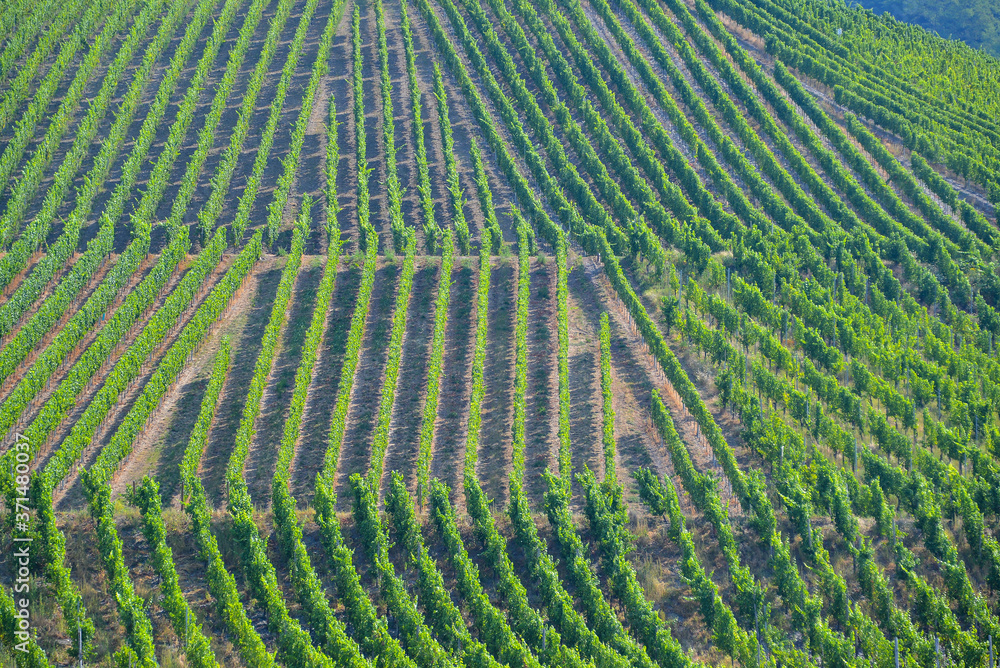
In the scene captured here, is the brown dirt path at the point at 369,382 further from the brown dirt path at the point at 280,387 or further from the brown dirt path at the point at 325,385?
the brown dirt path at the point at 280,387

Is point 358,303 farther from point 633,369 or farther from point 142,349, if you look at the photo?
point 633,369

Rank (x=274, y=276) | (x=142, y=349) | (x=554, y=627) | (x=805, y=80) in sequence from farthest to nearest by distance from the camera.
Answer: (x=805, y=80)
(x=274, y=276)
(x=142, y=349)
(x=554, y=627)

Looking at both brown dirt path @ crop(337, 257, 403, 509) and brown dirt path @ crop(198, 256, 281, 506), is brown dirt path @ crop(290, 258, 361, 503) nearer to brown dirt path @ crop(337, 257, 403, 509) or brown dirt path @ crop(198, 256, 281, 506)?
brown dirt path @ crop(337, 257, 403, 509)

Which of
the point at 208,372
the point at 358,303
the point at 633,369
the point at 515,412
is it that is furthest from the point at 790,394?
the point at 208,372

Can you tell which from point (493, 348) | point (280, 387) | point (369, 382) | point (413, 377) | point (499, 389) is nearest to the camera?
point (280, 387)

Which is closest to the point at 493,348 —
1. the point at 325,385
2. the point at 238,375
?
the point at 325,385

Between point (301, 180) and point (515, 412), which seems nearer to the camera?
point (515, 412)

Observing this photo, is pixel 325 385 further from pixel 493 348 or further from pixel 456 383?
pixel 493 348

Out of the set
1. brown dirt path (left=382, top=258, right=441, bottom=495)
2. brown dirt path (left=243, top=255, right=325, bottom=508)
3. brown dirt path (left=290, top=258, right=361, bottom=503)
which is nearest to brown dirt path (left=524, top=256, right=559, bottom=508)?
brown dirt path (left=382, top=258, right=441, bottom=495)
